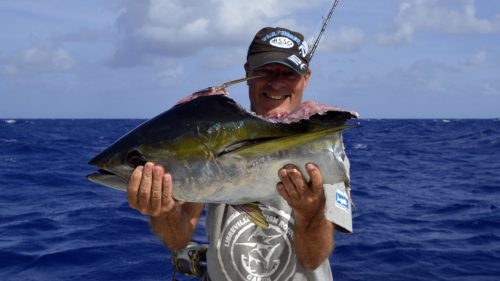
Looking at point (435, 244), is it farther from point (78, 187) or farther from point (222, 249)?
point (78, 187)

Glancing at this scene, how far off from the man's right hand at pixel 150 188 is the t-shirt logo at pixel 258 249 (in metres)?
0.77

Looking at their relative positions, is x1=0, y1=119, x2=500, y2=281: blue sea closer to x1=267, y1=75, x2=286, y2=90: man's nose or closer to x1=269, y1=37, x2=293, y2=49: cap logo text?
x1=267, y1=75, x2=286, y2=90: man's nose

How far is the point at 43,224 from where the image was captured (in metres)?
10.3

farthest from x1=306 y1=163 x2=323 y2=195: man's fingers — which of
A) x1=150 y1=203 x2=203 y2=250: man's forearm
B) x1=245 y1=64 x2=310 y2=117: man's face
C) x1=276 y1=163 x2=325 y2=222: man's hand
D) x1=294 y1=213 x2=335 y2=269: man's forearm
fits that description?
x1=150 y1=203 x2=203 y2=250: man's forearm

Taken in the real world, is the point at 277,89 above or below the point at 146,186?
above

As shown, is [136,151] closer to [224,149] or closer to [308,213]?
[224,149]

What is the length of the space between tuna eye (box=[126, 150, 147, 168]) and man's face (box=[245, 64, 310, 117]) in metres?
1.22

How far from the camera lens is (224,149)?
262 cm

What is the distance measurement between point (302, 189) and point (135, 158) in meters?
0.84

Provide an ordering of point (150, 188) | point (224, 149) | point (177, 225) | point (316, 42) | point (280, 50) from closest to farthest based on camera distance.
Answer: point (224, 149) < point (150, 188) < point (280, 50) < point (177, 225) < point (316, 42)

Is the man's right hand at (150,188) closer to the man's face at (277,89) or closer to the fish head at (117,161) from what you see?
the fish head at (117,161)

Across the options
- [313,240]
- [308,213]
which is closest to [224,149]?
[308,213]

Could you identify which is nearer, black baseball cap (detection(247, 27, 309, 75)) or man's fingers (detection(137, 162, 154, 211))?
man's fingers (detection(137, 162, 154, 211))

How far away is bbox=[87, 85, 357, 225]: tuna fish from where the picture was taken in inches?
103
